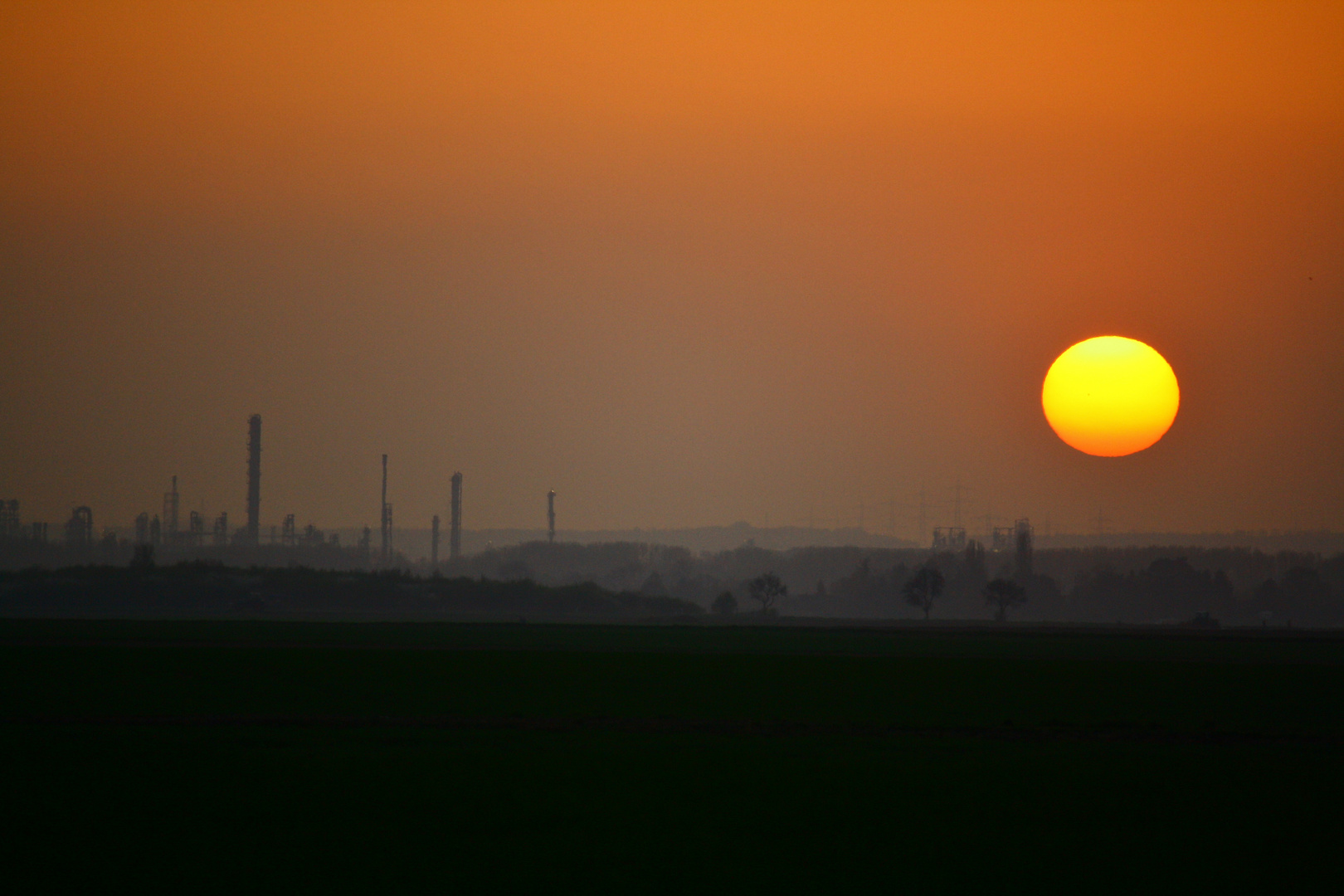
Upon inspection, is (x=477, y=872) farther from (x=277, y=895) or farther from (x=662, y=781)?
(x=662, y=781)

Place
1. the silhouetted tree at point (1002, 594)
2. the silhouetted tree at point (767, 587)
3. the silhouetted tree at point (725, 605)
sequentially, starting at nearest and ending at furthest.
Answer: the silhouetted tree at point (725, 605)
the silhouetted tree at point (1002, 594)
the silhouetted tree at point (767, 587)

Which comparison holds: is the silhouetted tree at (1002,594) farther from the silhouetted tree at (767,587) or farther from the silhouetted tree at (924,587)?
the silhouetted tree at (767,587)

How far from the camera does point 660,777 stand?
1204 inches

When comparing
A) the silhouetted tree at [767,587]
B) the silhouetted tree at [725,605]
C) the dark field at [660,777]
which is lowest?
the silhouetted tree at [725,605]

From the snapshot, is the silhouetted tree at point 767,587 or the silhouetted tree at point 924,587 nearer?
the silhouetted tree at point 924,587

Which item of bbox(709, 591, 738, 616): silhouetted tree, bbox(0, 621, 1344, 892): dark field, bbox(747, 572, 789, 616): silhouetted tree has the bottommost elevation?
bbox(709, 591, 738, 616): silhouetted tree

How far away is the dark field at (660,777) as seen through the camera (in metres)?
22.4

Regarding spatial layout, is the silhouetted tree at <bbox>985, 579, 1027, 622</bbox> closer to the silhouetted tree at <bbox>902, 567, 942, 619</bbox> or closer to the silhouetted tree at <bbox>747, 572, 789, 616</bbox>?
the silhouetted tree at <bbox>902, 567, 942, 619</bbox>

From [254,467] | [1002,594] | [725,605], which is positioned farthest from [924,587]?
[254,467]

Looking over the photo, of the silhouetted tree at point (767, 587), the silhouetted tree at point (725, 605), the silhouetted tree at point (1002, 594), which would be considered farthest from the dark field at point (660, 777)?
the silhouetted tree at point (767, 587)

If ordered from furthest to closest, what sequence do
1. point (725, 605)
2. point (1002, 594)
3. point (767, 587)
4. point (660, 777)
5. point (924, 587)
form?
point (767, 587) < point (1002, 594) < point (924, 587) < point (725, 605) < point (660, 777)

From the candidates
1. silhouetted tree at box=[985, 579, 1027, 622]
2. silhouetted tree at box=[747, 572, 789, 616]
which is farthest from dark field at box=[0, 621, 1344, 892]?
silhouetted tree at box=[747, 572, 789, 616]

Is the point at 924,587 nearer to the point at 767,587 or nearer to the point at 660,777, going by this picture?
the point at 767,587

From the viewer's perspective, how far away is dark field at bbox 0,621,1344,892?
2242cm
